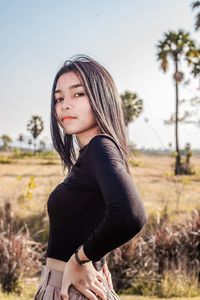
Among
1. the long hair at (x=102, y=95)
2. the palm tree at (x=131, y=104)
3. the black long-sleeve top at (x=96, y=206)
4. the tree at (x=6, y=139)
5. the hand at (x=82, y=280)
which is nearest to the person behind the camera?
the black long-sleeve top at (x=96, y=206)

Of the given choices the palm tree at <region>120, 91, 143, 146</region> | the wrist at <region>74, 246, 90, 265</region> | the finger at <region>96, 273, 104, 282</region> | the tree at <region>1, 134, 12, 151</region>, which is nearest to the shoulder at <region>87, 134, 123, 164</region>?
the wrist at <region>74, 246, 90, 265</region>

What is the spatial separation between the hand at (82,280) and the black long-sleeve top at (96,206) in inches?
2.5

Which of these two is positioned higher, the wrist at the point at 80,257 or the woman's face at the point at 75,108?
the woman's face at the point at 75,108

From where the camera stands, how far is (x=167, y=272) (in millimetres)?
9664

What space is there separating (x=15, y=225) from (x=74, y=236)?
1282 centimetres

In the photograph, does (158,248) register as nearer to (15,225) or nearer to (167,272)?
(167,272)

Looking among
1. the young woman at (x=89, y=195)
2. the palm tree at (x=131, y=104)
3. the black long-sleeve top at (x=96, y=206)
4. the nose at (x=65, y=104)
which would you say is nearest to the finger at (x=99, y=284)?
the young woman at (x=89, y=195)

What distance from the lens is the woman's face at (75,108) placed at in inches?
71.3

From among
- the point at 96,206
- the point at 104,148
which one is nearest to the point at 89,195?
the point at 96,206

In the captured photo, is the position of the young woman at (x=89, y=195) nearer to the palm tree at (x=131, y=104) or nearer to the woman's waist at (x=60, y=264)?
the woman's waist at (x=60, y=264)

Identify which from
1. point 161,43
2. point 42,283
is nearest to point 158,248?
point 42,283

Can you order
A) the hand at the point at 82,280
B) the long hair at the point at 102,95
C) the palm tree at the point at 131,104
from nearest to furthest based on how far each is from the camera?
the hand at the point at 82,280 < the long hair at the point at 102,95 < the palm tree at the point at 131,104

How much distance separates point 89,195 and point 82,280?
0.28 meters

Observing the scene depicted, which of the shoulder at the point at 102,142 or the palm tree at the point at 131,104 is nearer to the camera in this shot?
the shoulder at the point at 102,142
